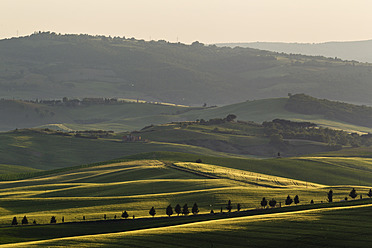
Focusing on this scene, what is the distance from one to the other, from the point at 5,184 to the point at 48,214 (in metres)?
55.4

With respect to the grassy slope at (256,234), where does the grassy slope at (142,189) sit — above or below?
below

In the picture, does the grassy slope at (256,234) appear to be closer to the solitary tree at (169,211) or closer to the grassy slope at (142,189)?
the solitary tree at (169,211)

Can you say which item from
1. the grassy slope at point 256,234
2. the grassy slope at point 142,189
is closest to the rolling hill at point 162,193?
the grassy slope at point 142,189

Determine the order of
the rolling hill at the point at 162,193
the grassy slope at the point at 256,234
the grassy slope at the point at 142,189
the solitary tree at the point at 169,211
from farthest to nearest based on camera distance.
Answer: the grassy slope at the point at 142,189 → the solitary tree at the point at 169,211 → the rolling hill at the point at 162,193 → the grassy slope at the point at 256,234

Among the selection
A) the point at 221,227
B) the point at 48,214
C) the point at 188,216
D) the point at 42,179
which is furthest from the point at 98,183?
the point at 221,227

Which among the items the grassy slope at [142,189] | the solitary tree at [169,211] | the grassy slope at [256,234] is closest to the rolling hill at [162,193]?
the grassy slope at [142,189]

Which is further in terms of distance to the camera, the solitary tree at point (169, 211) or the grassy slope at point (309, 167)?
the grassy slope at point (309, 167)

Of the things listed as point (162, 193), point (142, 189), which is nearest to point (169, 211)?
point (162, 193)

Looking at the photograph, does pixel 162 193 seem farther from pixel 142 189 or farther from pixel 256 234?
pixel 256 234

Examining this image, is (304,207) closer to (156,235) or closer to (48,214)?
(156,235)

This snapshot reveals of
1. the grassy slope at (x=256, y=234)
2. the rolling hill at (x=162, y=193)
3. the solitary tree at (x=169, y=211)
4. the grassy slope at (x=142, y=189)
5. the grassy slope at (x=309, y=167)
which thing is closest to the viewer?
the grassy slope at (x=256, y=234)

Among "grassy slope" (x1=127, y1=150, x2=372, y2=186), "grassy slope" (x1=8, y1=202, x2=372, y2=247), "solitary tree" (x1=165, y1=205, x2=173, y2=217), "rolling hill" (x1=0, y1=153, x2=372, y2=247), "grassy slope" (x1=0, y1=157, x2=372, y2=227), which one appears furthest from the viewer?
"grassy slope" (x1=127, y1=150, x2=372, y2=186)

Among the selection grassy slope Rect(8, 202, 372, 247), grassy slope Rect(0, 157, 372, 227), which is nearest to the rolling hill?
grassy slope Rect(0, 157, 372, 227)

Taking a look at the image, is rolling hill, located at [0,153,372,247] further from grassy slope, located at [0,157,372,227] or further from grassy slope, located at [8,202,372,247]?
grassy slope, located at [8,202,372,247]
